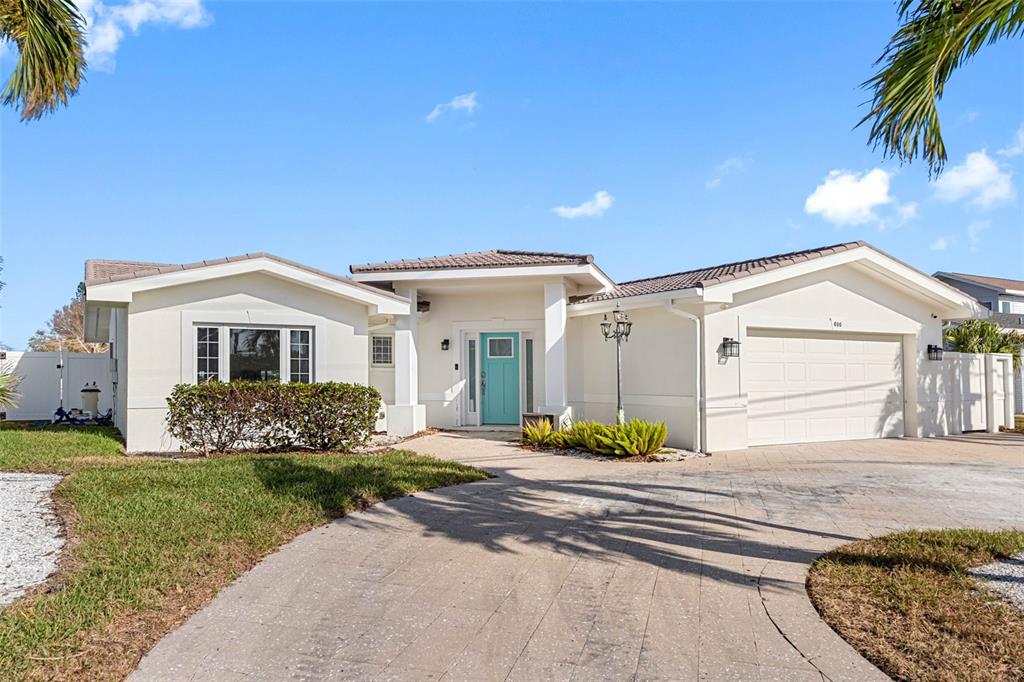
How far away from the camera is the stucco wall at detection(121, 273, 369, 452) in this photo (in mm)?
10672

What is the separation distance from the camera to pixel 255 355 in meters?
11.3

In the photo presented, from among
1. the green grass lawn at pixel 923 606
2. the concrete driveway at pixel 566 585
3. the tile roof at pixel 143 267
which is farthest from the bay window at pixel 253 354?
the green grass lawn at pixel 923 606

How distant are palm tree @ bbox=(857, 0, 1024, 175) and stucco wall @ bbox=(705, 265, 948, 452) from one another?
19.5 ft

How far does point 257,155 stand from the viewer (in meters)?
14.7

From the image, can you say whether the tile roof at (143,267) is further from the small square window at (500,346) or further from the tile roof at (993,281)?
the tile roof at (993,281)

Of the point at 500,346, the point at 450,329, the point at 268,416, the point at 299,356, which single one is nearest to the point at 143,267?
the point at 299,356

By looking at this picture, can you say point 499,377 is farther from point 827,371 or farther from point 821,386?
point 827,371

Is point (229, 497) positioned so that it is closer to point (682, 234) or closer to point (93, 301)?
point (93, 301)

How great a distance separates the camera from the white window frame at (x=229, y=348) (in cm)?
1094

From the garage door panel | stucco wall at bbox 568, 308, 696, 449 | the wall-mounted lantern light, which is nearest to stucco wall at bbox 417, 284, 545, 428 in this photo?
stucco wall at bbox 568, 308, 696, 449

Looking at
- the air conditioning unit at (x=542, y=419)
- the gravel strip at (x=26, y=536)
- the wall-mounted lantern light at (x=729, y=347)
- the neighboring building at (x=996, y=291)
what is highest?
the neighboring building at (x=996, y=291)

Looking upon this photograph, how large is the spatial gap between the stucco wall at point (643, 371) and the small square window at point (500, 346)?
140 centimetres

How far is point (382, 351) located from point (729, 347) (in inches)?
308

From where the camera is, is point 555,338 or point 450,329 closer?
point 555,338
